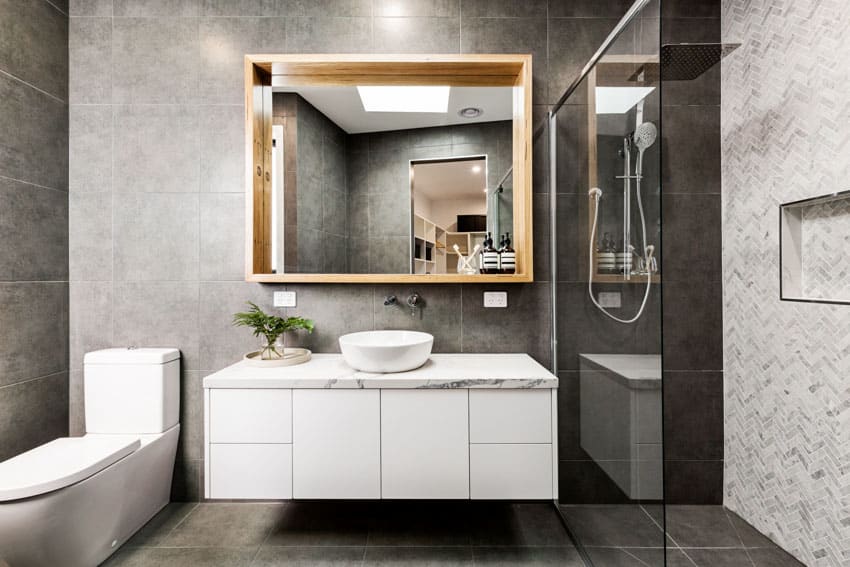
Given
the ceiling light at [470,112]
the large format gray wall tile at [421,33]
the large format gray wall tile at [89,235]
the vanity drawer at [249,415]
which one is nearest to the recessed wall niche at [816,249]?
the ceiling light at [470,112]

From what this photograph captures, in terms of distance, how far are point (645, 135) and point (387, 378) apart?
1.21m

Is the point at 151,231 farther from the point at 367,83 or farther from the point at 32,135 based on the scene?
the point at 367,83

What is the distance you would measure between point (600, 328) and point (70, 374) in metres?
2.58

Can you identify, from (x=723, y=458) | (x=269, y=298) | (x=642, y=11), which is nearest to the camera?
(x=642, y=11)

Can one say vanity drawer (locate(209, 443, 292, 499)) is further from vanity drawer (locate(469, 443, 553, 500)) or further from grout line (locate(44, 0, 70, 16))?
grout line (locate(44, 0, 70, 16))

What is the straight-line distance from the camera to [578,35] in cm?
204

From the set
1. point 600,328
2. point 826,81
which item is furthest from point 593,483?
point 826,81

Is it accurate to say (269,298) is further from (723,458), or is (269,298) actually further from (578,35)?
(723,458)

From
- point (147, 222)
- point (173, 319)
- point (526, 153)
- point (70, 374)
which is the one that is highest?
point (526, 153)

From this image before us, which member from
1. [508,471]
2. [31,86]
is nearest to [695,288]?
[508,471]

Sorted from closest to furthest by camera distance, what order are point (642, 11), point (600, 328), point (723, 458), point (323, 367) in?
1. point (642, 11)
2. point (600, 328)
3. point (323, 367)
4. point (723, 458)

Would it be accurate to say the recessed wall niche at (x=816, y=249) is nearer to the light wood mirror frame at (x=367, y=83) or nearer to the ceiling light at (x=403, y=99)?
the light wood mirror frame at (x=367, y=83)

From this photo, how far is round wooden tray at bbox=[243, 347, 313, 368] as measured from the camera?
1809mm

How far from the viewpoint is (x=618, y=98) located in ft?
4.21
